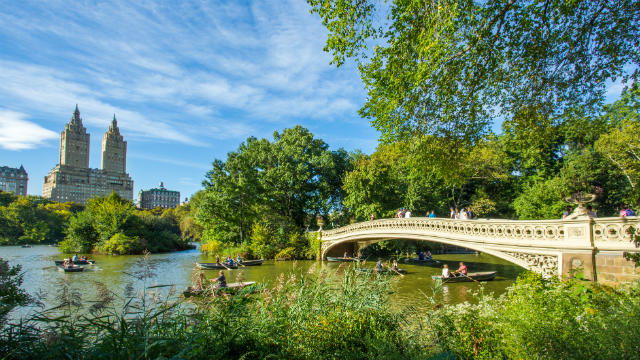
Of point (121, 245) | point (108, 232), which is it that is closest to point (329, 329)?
point (121, 245)

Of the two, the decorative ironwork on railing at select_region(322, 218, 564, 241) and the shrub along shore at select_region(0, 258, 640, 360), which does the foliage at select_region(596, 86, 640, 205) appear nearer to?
the decorative ironwork on railing at select_region(322, 218, 564, 241)

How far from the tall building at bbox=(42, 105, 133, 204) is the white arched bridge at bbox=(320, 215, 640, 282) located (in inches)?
5287

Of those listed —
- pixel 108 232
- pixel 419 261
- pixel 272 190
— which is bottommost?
pixel 419 261

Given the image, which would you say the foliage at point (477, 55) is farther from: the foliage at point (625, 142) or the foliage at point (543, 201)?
the foliage at point (543, 201)

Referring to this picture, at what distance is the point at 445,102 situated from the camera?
7.91m

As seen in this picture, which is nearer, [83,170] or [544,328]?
[544,328]

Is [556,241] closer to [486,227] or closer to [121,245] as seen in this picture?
[486,227]

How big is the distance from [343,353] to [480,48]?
6.41 metres

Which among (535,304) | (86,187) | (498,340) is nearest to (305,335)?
(498,340)

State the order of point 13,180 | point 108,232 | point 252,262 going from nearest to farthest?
point 252,262
point 108,232
point 13,180

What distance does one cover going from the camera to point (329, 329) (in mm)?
3777

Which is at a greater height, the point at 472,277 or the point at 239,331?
the point at 239,331

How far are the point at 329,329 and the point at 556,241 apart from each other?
1027 cm

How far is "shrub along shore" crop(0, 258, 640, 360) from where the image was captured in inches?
118
